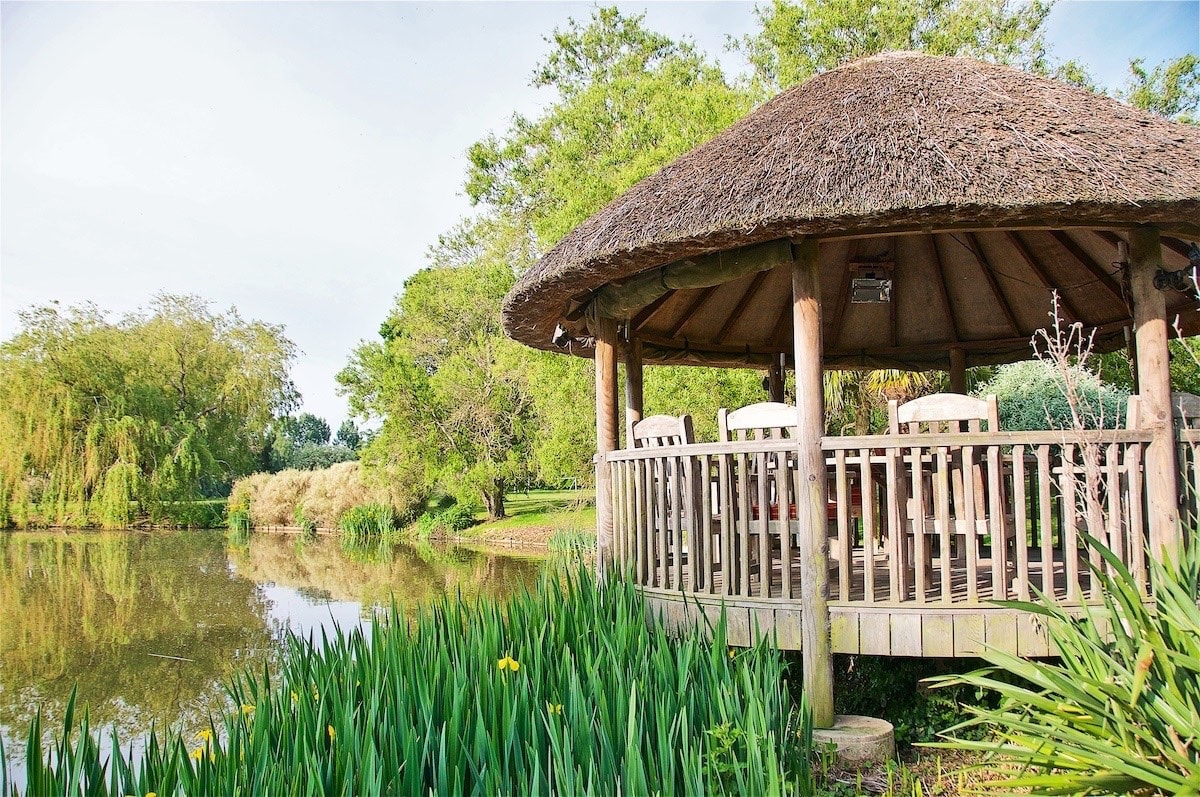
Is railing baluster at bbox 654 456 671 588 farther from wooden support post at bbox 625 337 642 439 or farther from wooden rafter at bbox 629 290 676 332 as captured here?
wooden rafter at bbox 629 290 676 332

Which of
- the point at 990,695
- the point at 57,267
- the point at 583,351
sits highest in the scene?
the point at 57,267

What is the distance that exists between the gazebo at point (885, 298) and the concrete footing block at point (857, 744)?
17 centimetres

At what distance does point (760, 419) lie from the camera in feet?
17.6

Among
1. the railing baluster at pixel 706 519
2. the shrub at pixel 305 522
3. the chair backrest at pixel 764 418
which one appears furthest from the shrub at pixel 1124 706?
the shrub at pixel 305 522

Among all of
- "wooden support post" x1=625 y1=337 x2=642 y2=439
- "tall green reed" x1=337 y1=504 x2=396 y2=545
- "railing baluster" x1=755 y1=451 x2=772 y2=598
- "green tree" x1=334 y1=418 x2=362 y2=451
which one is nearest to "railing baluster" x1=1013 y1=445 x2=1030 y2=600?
"railing baluster" x1=755 y1=451 x2=772 y2=598

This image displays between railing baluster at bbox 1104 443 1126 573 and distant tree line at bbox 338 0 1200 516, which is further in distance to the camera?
distant tree line at bbox 338 0 1200 516

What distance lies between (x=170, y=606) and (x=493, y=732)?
1063 cm

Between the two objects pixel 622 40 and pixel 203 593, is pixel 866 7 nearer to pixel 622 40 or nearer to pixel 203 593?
pixel 622 40

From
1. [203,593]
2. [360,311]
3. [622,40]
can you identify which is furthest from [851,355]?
[360,311]

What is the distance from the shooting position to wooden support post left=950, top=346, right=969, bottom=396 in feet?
28.8

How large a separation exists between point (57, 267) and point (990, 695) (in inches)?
1108

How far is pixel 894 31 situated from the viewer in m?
17.5

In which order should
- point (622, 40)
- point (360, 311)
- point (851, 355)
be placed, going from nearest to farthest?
point (851, 355) → point (622, 40) → point (360, 311)

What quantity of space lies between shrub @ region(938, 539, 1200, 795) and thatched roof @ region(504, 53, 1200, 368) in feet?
6.43
